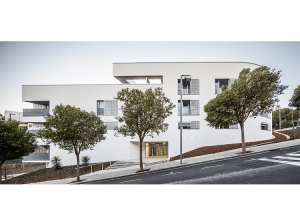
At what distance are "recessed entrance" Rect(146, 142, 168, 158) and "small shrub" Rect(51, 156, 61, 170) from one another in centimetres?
878

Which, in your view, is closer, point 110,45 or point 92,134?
point 110,45

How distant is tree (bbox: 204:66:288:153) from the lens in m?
8.93

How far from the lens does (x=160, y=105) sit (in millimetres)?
8664

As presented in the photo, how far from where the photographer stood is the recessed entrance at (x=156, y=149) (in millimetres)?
14430

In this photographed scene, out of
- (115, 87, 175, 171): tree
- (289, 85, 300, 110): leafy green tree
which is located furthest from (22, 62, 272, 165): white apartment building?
(289, 85, 300, 110): leafy green tree

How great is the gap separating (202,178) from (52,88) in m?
16.0

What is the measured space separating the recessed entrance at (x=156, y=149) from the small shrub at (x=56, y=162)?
8783mm

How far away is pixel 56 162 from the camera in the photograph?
13.5 meters

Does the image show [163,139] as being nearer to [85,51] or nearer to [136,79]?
[136,79]

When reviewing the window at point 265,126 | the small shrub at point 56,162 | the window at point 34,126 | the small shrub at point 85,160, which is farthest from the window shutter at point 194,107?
the window at point 34,126

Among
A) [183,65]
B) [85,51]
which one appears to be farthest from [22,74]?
[183,65]

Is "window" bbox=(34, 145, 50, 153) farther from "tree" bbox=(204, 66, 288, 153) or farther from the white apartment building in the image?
"tree" bbox=(204, 66, 288, 153)

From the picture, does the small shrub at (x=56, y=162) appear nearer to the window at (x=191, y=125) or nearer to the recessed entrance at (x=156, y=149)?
the recessed entrance at (x=156, y=149)

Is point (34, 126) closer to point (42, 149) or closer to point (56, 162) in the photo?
point (42, 149)
